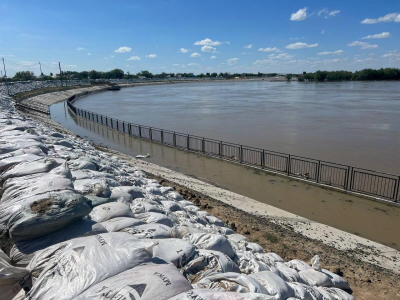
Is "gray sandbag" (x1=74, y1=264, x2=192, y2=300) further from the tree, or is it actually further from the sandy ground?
the tree

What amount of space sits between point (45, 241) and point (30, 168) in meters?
2.15

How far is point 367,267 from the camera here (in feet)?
17.4

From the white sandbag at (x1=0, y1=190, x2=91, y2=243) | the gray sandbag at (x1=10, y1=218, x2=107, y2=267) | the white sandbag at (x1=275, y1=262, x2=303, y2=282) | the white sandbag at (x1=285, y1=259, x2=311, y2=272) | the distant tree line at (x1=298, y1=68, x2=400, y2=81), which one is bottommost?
the white sandbag at (x1=285, y1=259, x2=311, y2=272)

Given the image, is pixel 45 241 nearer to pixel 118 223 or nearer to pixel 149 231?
pixel 118 223

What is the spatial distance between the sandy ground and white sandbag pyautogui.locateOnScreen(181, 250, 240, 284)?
2.68 metres

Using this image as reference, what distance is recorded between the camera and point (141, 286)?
6.97 ft

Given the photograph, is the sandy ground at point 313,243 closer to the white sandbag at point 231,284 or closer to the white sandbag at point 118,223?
the white sandbag at point 231,284

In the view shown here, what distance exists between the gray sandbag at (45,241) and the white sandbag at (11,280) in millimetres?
326

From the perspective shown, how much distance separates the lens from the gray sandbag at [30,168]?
15.0 feet

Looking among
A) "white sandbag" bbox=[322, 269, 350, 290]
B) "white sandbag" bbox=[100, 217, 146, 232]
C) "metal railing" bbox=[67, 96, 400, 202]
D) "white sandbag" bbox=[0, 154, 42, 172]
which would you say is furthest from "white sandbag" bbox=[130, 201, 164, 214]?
"metal railing" bbox=[67, 96, 400, 202]

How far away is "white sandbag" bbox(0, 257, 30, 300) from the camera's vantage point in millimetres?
2416

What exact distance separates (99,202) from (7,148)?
11.1ft

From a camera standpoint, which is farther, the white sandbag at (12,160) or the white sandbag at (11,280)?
the white sandbag at (12,160)

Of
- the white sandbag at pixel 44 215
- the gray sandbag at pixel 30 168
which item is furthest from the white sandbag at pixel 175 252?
the gray sandbag at pixel 30 168
